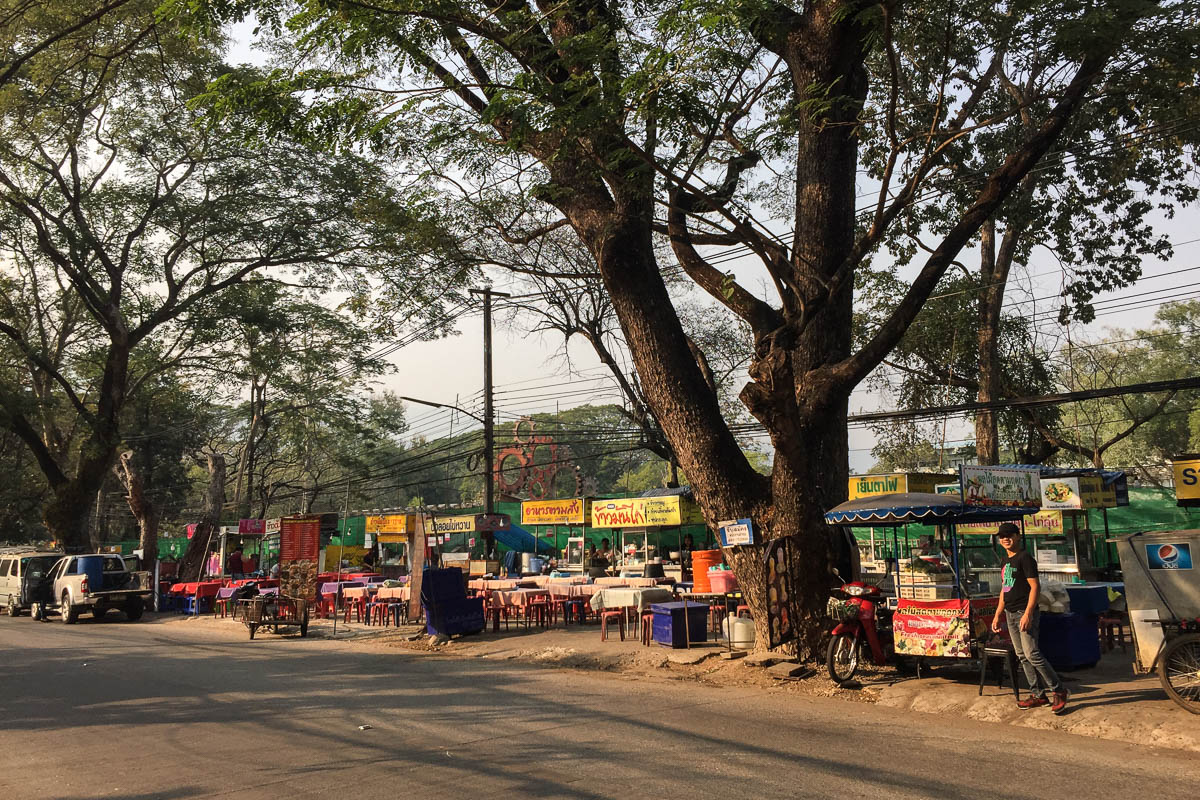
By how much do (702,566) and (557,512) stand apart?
10.9 metres

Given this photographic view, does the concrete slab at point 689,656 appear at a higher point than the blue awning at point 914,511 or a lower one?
lower

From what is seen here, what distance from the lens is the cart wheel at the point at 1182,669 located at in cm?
752

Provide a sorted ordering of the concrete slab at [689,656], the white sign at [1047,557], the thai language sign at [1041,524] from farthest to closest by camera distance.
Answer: the thai language sign at [1041,524] → the white sign at [1047,557] → the concrete slab at [689,656]

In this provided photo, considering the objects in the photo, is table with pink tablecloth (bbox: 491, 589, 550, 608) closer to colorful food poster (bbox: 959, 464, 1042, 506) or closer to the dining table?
colorful food poster (bbox: 959, 464, 1042, 506)

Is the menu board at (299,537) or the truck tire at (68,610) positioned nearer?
the menu board at (299,537)

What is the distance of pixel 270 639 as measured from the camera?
18375 mm

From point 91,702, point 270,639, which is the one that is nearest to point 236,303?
point 270,639

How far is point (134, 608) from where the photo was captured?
24578 millimetres

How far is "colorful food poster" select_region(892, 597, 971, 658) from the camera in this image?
9211 mm

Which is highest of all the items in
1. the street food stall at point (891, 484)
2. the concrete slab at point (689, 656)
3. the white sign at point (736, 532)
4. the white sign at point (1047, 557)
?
the street food stall at point (891, 484)

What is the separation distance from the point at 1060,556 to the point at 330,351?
29.2 m

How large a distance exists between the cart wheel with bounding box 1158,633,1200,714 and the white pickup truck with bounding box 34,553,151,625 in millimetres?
24540

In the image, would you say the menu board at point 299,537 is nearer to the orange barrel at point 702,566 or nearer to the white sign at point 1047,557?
the orange barrel at point 702,566

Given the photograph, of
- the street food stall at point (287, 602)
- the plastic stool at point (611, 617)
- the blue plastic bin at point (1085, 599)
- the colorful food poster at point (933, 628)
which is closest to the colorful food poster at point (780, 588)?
the colorful food poster at point (933, 628)
